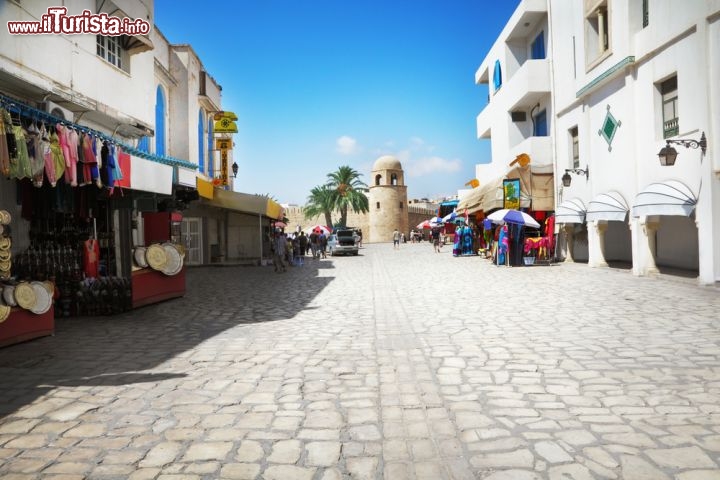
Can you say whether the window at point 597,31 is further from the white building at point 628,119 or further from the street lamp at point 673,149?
the street lamp at point 673,149

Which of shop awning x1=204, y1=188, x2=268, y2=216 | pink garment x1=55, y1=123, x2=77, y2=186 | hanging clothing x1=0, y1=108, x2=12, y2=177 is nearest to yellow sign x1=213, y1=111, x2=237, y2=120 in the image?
shop awning x1=204, y1=188, x2=268, y2=216

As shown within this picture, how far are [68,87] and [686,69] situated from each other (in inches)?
527

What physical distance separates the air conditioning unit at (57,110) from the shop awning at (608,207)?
13.3 meters

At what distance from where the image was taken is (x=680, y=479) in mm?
2666

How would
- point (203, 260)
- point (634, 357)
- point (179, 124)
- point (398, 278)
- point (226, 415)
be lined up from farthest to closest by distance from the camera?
point (203, 260) → point (179, 124) → point (398, 278) → point (634, 357) → point (226, 415)

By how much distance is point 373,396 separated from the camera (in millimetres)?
4164

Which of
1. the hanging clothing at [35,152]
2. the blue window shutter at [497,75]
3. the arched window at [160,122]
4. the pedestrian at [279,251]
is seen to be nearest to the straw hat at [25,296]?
the hanging clothing at [35,152]

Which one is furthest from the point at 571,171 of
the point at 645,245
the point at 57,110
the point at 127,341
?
the point at 127,341

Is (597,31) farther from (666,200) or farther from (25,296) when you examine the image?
(25,296)

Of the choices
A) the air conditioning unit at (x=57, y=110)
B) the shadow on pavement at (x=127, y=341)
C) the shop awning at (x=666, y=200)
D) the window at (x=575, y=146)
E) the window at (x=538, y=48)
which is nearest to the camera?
the shadow on pavement at (x=127, y=341)

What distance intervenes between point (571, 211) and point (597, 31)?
583 centimetres

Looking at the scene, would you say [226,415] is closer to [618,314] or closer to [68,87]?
[618,314]

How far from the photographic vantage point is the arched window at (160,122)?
1703cm

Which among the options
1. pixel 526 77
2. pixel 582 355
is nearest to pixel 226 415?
pixel 582 355
